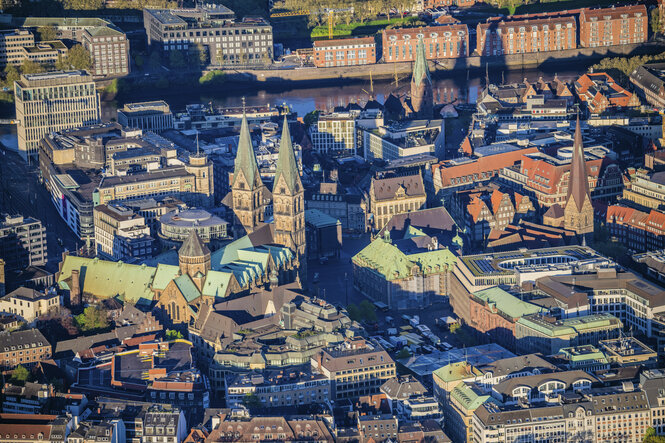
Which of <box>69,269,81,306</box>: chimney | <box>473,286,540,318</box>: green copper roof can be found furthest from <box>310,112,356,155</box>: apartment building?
<box>473,286,540,318</box>: green copper roof

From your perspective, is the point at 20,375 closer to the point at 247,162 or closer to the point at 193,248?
the point at 193,248

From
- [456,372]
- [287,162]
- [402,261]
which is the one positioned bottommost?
[456,372]

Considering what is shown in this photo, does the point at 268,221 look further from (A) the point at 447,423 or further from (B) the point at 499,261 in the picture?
(A) the point at 447,423

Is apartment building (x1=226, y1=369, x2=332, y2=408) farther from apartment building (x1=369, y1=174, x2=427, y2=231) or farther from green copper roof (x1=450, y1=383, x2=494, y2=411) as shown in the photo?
apartment building (x1=369, y1=174, x2=427, y2=231)

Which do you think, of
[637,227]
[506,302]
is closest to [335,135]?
[637,227]

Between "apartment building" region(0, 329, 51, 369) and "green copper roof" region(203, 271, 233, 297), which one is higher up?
"green copper roof" region(203, 271, 233, 297)

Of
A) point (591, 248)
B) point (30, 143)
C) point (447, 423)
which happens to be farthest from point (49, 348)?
point (30, 143)

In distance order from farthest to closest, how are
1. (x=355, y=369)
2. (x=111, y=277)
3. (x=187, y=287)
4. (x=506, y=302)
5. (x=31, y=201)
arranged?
(x=31, y=201) → (x=111, y=277) → (x=187, y=287) → (x=506, y=302) → (x=355, y=369)
